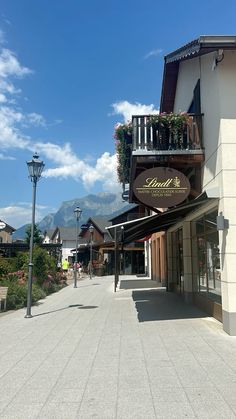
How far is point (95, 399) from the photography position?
4672 millimetres

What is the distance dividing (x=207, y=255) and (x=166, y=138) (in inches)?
123

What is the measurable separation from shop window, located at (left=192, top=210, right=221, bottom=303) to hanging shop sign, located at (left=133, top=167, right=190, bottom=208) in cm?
90

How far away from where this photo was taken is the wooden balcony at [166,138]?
10328 millimetres

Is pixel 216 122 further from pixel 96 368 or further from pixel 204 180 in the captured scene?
pixel 96 368

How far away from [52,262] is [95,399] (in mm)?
16624

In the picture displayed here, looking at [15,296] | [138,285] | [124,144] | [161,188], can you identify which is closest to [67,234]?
[138,285]

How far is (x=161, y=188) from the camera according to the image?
10.1m

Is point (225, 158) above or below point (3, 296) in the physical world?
above

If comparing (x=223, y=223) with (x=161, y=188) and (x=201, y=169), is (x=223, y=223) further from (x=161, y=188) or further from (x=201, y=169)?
(x=201, y=169)

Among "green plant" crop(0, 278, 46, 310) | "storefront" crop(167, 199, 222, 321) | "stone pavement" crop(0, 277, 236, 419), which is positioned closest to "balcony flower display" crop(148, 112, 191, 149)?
"storefront" crop(167, 199, 222, 321)

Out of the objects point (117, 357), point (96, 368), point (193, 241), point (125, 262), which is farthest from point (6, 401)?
point (125, 262)

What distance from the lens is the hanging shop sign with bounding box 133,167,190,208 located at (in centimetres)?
995

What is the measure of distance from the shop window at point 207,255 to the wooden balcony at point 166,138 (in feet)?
5.66

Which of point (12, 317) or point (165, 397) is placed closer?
point (165, 397)
